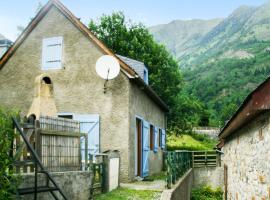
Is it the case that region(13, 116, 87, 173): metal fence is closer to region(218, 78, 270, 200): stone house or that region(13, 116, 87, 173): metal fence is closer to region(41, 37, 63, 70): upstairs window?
region(218, 78, 270, 200): stone house

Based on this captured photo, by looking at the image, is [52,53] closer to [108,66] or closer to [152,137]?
[108,66]

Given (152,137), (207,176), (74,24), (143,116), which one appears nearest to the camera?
(74,24)

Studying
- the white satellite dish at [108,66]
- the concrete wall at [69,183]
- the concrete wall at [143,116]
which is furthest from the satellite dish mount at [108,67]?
the concrete wall at [69,183]

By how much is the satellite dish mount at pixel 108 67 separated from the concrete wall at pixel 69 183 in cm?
569

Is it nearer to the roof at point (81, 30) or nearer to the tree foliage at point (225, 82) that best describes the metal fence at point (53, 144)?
the roof at point (81, 30)

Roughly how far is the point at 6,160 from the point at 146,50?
2653 cm

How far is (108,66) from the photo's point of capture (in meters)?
14.1

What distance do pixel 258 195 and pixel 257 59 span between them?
11393cm

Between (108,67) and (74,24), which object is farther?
(74,24)

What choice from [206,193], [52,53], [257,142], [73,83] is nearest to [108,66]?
[73,83]

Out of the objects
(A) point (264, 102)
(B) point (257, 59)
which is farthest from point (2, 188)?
(B) point (257, 59)

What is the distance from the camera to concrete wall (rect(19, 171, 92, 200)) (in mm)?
6547

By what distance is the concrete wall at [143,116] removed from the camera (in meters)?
14.8

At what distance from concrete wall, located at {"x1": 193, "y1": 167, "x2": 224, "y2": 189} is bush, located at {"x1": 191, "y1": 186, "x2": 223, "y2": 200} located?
0.75m
